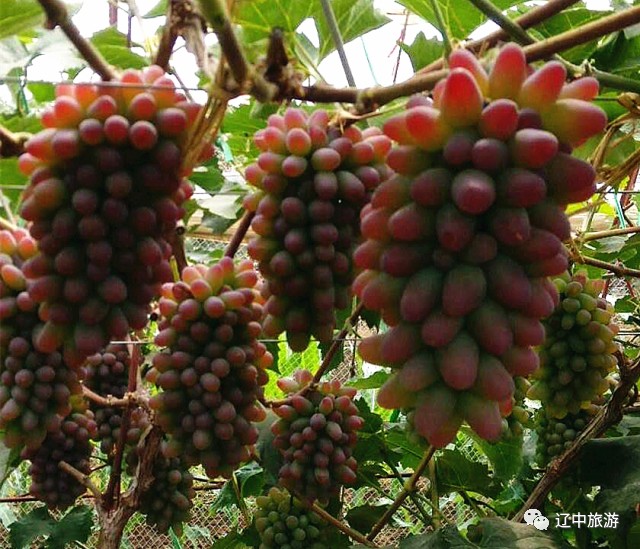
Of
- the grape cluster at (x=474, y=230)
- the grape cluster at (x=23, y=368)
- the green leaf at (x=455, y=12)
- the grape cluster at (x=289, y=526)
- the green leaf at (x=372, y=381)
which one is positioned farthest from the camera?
the green leaf at (x=372, y=381)

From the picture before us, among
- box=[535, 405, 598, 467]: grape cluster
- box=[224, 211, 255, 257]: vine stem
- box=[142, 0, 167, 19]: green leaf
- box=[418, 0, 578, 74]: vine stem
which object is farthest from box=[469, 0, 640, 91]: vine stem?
box=[535, 405, 598, 467]: grape cluster

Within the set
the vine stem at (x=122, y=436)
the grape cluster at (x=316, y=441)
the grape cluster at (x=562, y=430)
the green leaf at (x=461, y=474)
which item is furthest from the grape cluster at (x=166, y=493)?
the grape cluster at (x=562, y=430)

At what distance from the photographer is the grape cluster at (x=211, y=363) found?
0.64m

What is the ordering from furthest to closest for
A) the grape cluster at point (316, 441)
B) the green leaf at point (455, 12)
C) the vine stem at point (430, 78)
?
1. the grape cluster at point (316, 441)
2. the green leaf at point (455, 12)
3. the vine stem at point (430, 78)

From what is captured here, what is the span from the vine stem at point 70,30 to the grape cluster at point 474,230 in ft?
0.70

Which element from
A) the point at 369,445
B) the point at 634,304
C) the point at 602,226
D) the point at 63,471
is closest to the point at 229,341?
the point at 63,471

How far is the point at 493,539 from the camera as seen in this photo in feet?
2.87

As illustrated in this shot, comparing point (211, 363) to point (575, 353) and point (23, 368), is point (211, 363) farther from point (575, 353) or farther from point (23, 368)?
point (575, 353)

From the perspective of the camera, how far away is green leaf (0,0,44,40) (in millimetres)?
625

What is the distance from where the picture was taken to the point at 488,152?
0.38 m

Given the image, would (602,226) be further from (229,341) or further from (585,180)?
(585,180)

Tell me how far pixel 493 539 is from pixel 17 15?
28.1 inches

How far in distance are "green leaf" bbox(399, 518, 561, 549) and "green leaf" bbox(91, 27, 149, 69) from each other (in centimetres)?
59

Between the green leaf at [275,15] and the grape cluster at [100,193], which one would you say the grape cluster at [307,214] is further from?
the green leaf at [275,15]
